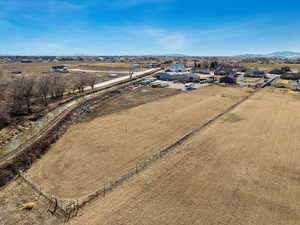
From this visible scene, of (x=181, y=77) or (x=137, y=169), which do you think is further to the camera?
(x=181, y=77)

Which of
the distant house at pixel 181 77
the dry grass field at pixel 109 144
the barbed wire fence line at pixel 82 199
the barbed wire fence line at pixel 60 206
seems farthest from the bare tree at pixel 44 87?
the distant house at pixel 181 77

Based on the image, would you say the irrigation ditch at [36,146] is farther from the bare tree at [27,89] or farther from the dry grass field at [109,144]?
the bare tree at [27,89]

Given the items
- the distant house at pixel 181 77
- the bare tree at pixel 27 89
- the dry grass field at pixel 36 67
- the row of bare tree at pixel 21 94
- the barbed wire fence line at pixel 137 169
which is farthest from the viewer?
the dry grass field at pixel 36 67

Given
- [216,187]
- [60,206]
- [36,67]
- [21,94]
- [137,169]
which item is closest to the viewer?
[60,206]

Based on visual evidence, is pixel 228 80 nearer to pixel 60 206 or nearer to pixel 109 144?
pixel 109 144

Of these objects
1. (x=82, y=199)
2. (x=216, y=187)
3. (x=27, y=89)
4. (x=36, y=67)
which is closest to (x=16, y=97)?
(x=27, y=89)

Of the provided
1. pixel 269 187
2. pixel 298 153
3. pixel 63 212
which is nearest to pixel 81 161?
pixel 63 212
